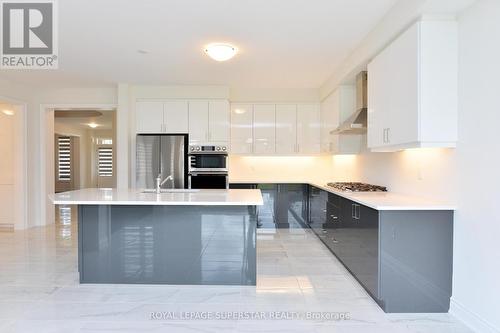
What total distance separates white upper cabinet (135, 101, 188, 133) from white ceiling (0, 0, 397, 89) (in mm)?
555

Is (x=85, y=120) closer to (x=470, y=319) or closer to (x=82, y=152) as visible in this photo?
(x=82, y=152)

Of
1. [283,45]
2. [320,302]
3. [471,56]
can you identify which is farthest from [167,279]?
[471,56]

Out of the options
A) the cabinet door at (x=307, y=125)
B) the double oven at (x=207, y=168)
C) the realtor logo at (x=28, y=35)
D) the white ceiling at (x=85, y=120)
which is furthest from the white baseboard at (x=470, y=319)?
the white ceiling at (x=85, y=120)

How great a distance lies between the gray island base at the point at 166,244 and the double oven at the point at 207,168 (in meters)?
2.23

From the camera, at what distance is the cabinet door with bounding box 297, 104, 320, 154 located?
6.04 m

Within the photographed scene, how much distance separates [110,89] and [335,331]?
210 inches

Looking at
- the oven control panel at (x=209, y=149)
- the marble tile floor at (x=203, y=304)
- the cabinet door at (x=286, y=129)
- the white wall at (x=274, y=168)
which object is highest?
the cabinet door at (x=286, y=129)

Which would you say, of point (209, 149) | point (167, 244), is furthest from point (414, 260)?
point (209, 149)

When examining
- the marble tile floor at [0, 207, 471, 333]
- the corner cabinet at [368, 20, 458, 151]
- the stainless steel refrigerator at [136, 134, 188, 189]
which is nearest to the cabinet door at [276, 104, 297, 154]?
the stainless steel refrigerator at [136, 134, 188, 189]

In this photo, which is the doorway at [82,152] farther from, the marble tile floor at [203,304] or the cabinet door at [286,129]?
the marble tile floor at [203,304]

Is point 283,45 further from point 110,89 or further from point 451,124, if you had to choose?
point 110,89

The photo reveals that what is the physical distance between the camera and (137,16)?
9.73ft

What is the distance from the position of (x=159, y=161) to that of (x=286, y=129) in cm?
A: 238

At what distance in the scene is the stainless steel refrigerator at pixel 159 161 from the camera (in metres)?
5.39
